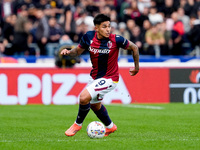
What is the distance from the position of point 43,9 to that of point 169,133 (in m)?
14.5

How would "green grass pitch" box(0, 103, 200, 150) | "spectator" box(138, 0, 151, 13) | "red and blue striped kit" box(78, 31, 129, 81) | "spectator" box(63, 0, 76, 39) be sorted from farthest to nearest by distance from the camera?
"spectator" box(138, 0, 151, 13), "spectator" box(63, 0, 76, 39), "red and blue striped kit" box(78, 31, 129, 81), "green grass pitch" box(0, 103, 200, 150)

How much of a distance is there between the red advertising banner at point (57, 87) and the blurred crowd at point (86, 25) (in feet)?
10.2

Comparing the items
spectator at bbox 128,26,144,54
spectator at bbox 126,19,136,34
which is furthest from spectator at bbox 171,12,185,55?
spectator at bbox 126,19,136,34

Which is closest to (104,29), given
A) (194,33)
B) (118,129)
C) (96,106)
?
(96,106)

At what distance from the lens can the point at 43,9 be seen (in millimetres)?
23016

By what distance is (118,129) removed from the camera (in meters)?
10.4

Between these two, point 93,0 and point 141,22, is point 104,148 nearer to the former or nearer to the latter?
point 141,22

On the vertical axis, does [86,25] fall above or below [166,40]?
above

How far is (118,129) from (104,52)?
203 cm

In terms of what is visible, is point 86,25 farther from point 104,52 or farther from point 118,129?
point 104,52

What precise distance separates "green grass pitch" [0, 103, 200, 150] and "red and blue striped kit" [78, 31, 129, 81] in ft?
3.62

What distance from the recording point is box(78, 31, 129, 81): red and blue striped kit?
895cm

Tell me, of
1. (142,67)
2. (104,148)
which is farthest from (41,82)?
(104,148)

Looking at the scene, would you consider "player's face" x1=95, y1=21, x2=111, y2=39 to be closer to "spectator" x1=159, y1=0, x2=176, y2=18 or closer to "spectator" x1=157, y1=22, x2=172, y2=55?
"spectator" x1=157, y1=22, x2=172, y2=55
